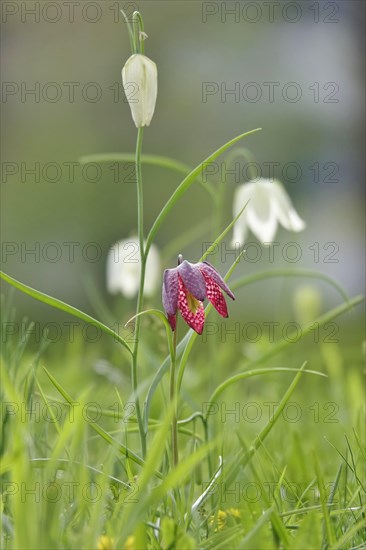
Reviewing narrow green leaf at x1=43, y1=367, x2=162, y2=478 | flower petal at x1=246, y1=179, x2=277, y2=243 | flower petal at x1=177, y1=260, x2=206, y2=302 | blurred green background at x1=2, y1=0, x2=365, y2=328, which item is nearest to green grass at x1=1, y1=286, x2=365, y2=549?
narrow green leaf at x1=43, y1=367, x2=162, y2=478

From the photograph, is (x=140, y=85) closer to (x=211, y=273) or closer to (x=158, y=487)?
(x=211, y=273)

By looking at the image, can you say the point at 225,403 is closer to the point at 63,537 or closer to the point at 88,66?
the point at 63,537

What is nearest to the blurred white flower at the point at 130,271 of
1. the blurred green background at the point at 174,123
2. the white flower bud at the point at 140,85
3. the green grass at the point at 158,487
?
the green grass at the point at 158,487

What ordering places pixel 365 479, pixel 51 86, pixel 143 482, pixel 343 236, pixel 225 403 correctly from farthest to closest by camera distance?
pixel 51 86
pixel 343 236
pixel 225 403
pixel 365 479
pixel 143 482

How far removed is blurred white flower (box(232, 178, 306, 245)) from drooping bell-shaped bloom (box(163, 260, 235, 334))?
603mm

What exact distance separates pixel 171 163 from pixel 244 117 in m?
4.19

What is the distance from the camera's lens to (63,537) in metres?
0.70

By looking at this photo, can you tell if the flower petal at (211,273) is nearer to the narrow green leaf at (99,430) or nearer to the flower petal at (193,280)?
the flower petal at (193,280)

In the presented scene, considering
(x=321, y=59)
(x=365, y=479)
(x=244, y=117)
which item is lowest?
(x=365, y=479)

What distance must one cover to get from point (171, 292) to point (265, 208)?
2.23 feet

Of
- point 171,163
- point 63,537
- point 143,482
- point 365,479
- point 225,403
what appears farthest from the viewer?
point 225,403

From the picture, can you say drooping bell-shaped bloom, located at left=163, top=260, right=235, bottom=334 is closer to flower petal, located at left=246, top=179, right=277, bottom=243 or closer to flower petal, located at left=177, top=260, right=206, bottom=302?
flower petal, located at left=177, top=260, right=206, bottom=302

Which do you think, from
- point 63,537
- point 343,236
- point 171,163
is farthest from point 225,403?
point 343,236

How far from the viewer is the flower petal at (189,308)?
800 mm
